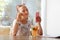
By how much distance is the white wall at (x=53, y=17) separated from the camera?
375 cm

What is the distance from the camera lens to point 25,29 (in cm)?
237

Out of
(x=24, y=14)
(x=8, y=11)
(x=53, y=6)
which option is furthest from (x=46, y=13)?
(x=24, y=14)

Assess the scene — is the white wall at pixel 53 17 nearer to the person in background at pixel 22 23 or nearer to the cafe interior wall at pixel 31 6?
the cafe interior wall at pixel 31 6

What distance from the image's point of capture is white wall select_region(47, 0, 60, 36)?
12.3ft

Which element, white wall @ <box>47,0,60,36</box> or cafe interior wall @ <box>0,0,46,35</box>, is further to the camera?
cafe interior wall @ <box>0,0,46,35</box>

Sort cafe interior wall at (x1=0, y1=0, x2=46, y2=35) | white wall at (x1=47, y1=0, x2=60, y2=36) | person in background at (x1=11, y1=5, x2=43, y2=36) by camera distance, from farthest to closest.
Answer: cafe interior wall at (x1=0, y1=0, x2=46, y2=35) < white wall at (x1=47, y1=0, x2=60, y2=36) < person in background at (x1=11, y1=5, x2=43, y2=36)

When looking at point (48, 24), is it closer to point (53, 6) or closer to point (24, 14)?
point (53, 6)

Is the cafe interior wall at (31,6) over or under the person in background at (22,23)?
over

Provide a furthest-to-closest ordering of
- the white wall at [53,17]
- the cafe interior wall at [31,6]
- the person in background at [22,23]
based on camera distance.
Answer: the cafe interior wall at [31,6] < the white wall at [53,17] < the person in background at [22,23]

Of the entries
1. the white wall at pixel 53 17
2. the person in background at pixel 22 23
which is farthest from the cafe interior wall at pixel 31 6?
the person in background at pixel 22 23

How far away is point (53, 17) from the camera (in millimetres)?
3811

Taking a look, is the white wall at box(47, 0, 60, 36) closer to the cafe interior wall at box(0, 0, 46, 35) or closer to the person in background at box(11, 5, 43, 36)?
the cafe interior wall at box(0, 0, 46, 35)

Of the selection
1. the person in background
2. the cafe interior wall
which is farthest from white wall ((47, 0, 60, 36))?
the person in background

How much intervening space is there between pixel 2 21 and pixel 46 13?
1.09 meters
